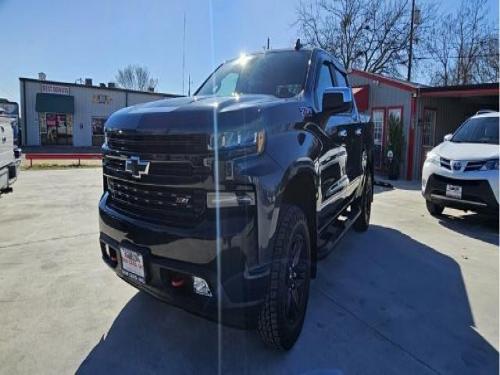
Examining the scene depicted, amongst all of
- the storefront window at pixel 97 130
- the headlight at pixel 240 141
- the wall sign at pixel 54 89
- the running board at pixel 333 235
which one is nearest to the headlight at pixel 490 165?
the running board at pixel 333 235

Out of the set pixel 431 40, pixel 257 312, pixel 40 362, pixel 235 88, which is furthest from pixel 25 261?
pixel 431 40

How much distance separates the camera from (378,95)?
14523 millimetres

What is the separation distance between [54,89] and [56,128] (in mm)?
2955

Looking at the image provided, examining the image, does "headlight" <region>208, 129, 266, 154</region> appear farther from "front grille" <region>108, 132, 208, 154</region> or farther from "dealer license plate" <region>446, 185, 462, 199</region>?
"dealer license plate" <region>446, 185, 462, 199</region>

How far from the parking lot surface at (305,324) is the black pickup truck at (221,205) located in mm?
407

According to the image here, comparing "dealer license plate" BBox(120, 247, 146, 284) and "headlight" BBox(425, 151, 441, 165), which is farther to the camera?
"headlight" BBox(425, 151, 441, 165)

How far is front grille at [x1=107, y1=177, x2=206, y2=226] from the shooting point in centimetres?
233

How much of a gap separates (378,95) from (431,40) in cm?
1920

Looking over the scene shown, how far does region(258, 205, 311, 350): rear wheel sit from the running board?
44 centimetres

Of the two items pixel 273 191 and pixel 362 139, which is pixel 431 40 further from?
pixel 273 191

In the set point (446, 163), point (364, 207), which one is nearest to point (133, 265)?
point (364, 207)

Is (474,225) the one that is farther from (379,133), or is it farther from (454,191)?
(379,133)

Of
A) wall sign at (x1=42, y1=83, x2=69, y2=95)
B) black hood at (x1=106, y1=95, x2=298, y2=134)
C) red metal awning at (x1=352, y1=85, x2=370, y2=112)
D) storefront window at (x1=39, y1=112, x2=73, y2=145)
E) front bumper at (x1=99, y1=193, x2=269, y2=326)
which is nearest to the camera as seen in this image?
front bumper at (x1=99, y1=193, x2=269, y2=326)

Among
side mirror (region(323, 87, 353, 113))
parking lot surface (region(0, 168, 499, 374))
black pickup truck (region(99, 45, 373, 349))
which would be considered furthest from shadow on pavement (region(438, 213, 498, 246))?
black pickup truck (region(99, 45, 373, 349))
